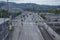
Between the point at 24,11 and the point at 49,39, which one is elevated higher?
the point at 49,39

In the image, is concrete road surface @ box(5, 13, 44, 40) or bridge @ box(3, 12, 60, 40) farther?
bridge @ box(3, 12, 60, 40)

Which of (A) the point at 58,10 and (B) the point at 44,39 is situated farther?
(A) the point at 58,10

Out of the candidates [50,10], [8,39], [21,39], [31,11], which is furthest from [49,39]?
[31,11]

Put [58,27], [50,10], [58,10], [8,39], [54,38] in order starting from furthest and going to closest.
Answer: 1. [50,10]
2. [58,10]
3. [58,27]
4. [54,38]
5. [8,39]

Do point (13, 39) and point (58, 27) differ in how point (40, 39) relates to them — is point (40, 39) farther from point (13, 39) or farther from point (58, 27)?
point (58, 27)

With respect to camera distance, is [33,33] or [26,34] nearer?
[26,34]

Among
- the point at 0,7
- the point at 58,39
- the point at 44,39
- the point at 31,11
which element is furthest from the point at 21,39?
the point at 31,11

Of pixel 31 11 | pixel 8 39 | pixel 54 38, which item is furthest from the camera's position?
pixel 31 11

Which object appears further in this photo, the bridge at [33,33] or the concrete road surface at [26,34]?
the bridge at [33,33]

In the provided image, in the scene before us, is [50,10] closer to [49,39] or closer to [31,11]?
[31,11]
